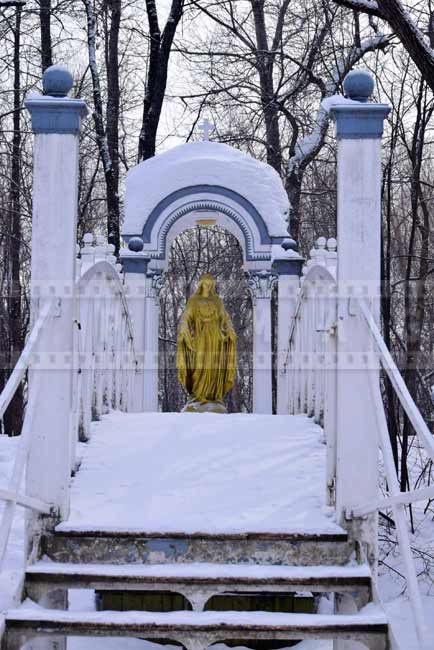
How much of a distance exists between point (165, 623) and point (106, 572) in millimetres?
491

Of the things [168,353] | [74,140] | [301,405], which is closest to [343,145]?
[74,140]

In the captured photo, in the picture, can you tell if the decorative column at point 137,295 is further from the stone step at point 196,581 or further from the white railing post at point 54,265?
the stone step at point 196,581

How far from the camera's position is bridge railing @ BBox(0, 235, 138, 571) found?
3654 mm

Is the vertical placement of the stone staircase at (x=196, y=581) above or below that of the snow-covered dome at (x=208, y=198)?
below

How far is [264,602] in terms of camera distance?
21.3ft

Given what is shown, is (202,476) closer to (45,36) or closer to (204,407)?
(204,407)

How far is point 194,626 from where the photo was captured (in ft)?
11.5

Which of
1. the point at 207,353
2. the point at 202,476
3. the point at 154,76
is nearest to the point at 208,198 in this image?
the point at 207,353

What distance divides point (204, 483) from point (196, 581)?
117cm

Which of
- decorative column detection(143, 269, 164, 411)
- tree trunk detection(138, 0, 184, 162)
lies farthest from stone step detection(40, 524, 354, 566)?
tree trunk detection(138, 0, 184, 162)

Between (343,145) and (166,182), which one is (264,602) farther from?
(166,182)

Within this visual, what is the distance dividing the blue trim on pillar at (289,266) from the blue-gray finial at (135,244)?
5.19 feet

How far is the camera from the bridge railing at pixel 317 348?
4.58m

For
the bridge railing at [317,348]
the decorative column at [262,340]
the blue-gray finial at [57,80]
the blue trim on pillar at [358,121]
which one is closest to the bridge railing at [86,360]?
the blue-gray finial at [57,80]
